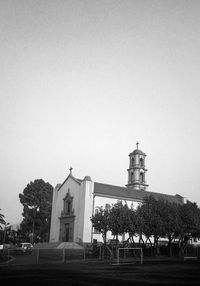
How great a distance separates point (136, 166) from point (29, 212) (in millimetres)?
27620

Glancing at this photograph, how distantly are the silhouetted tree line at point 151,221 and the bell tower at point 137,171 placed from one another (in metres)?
25.7

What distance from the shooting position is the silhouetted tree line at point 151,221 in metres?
41.2

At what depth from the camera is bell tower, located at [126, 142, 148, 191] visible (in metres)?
75.9

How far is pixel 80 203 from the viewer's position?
56250mm

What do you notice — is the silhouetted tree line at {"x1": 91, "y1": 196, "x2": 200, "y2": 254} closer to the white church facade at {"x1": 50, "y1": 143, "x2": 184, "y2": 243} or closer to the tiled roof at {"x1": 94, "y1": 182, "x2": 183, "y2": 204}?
the white church facade at {"x1": 50, "y1": 143, "x2": 184, "y2": 243}

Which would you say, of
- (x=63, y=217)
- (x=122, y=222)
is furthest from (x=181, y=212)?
(x=63, y=217)

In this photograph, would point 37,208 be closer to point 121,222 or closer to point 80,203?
point 80,203

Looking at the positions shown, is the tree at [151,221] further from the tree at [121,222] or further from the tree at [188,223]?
the tree at [188,223]

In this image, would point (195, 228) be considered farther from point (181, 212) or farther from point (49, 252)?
point (49, 252)

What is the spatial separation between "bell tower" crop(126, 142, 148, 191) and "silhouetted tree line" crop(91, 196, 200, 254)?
25.7m

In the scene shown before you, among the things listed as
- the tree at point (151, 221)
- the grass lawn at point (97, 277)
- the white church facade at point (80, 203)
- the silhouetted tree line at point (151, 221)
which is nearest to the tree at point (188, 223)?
the silhouetted tree line at point (151, 221)

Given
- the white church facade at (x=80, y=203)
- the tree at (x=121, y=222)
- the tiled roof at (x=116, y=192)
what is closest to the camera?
the tree at (x=121, y=222)

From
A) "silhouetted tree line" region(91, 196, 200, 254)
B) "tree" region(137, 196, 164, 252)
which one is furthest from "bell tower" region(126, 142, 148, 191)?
"tree" region(137, 196, 164, 252)

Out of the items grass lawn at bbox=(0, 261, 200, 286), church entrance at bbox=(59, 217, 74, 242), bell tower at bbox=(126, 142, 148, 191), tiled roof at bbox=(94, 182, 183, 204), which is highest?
bell tower at bbox=(126, 142, 148, 191)
